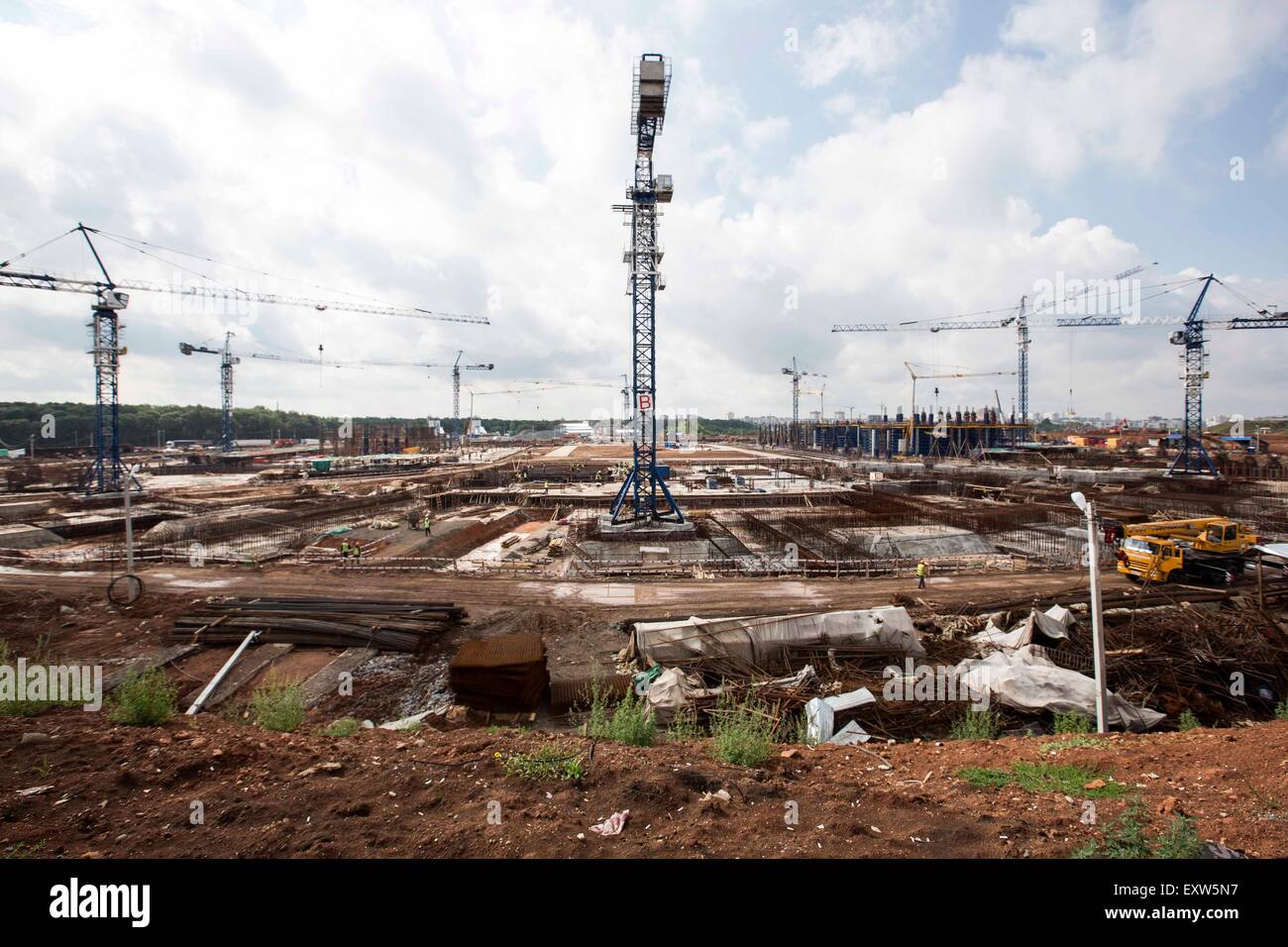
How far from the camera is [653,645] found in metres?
10.5

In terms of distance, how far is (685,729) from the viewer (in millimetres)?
7426

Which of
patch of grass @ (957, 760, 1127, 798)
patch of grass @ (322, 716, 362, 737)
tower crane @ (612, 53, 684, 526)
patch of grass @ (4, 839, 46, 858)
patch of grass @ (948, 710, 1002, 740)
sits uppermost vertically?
tower crane @ (612, 53, 684, 526)

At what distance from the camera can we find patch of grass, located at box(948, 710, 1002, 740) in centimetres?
756

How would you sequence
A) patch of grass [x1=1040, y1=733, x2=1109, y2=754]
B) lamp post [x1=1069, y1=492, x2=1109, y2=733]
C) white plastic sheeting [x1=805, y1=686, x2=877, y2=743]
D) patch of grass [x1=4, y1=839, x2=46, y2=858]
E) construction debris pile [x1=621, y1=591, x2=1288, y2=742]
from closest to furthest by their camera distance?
patch of grass [x1=4, y1=839, x2=46, y2=858]
patch of grass [x1=1040, y1=733, x2=1109, y2=754]
lamp post [x1=1069, y1=492, x2=1109, y2=733]
white plastic sheeting [x1=805, y1=686, x2=877, y2=743]
construction debris pile [x1=621, y1=591, x2=1288, y2=742]

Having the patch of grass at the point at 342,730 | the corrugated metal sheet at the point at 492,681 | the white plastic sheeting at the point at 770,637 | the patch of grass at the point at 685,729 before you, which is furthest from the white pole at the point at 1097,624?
the patch of grass at the point at 342,730

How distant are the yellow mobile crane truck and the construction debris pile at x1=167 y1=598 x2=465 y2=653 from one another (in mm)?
19376

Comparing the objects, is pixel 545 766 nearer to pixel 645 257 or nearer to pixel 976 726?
pixel 976 726

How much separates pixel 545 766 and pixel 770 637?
256 inches

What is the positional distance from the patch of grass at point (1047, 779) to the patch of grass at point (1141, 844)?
3.17 ft

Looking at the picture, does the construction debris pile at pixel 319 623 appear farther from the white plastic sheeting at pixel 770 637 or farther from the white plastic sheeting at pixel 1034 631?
the white plastic sheeting at pixel 1034 631

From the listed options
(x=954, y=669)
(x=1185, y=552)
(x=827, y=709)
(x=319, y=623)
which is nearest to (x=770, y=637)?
(x=827, y=709)

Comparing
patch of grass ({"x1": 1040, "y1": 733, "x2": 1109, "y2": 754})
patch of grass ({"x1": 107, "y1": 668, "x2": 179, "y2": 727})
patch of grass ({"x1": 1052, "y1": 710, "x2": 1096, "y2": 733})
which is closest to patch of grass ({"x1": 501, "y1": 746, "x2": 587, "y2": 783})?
patch of grass ({"x1": 107, "y1": 668, "x2": 179, "y2": 727})

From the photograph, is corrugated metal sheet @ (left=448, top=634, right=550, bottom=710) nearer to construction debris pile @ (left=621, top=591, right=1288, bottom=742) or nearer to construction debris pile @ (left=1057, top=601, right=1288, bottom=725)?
construction debris pile @ (left=621, top=591, right=1288, bottom=742)
